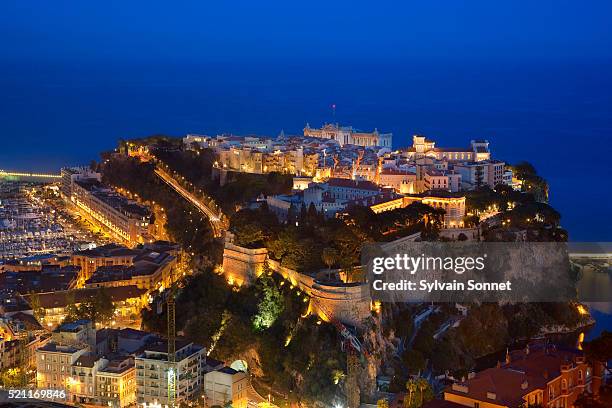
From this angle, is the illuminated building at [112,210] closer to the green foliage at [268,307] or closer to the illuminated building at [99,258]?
the illuminated building at [99,258]

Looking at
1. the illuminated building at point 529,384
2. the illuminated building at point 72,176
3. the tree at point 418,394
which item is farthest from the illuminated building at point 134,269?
the illuminated building at point 72,176

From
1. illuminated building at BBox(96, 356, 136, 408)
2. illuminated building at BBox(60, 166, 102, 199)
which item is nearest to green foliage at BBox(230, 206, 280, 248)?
illuminated building at BBox(96, 356, 136, 408)

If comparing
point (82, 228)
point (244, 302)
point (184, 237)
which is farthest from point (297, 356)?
point (82, 228)

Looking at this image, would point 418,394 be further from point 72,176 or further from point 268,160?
point 72,176

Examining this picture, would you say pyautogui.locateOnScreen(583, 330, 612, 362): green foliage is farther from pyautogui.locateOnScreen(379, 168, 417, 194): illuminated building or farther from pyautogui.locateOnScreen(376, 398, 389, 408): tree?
pyautogui.locateOnScreen(379, 168, 417, 194): illuminated building

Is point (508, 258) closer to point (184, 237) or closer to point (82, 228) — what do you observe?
point (184, 237)

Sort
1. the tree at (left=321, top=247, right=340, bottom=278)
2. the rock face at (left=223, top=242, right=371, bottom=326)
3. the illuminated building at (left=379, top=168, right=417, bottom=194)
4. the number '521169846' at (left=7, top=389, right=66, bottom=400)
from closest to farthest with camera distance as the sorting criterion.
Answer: the number '521169846' at (left=7, top=389, right=66, bottom=400)
the rock face at (left=223, top=242, right=371, bottom=326)
the tree at (left=321, top=247, right=340, bottom=278)
the illuminated building at (left=379, top=168, right=417, bottom=194)
